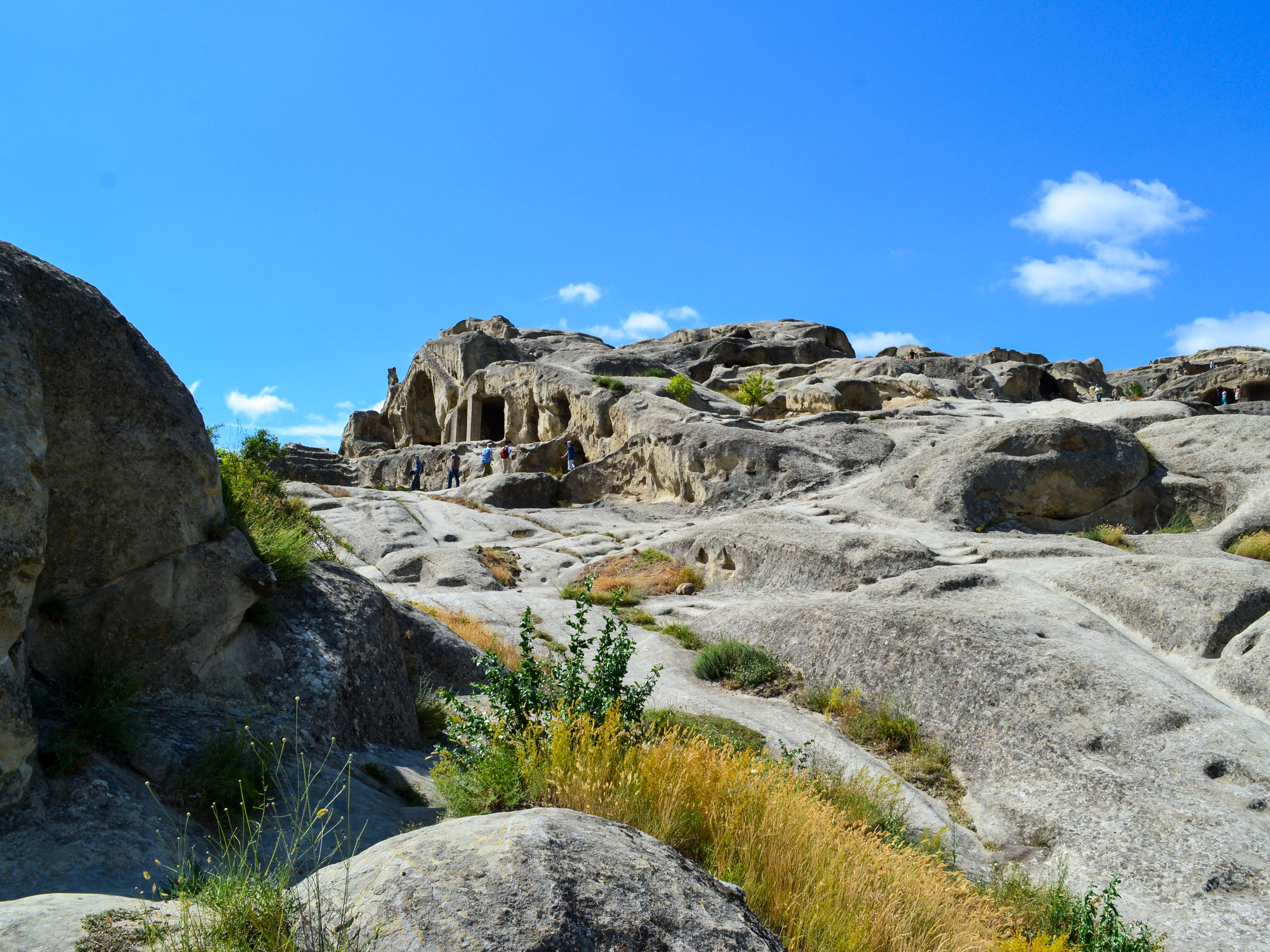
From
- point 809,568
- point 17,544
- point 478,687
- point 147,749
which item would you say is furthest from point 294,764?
point 809,568

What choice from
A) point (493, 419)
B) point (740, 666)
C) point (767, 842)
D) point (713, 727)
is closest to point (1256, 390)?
point (493, 419)

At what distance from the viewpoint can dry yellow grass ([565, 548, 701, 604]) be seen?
1662 cm

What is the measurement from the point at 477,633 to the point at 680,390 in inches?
818

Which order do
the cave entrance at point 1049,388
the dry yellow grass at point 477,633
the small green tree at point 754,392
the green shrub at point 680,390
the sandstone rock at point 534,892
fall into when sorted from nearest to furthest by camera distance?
the sandstone rock at point 534,892 < the dry yellow grass at point 477,633 < the green shrub at point 680,390 < the small green tree at point 754,392 < the cave entrance at point 1049,388

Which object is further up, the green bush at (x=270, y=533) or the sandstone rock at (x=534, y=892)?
the green bush at (x=270, y=533)

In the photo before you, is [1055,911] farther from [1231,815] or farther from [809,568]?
[809,568]

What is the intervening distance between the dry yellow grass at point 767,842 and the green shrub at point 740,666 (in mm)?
5978

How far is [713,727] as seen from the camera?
8.30 metres

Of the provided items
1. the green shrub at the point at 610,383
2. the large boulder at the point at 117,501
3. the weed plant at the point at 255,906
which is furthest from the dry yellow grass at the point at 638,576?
the green shrub at the point at 610,383

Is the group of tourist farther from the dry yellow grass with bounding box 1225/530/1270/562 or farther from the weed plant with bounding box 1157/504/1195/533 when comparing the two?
the dry yellow grass with bounding box 1225/530/1270/562

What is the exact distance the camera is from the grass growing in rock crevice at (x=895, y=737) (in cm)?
857

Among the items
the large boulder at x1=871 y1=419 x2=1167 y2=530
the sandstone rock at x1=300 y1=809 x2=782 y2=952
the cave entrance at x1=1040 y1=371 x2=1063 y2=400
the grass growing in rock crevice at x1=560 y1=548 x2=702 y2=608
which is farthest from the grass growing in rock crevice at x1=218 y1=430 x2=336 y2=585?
the cave entrance at x1=1040 y1=371 x2=1063 y2=400

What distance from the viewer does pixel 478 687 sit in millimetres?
6176

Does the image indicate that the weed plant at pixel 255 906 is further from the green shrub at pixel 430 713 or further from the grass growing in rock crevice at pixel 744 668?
the grass growing in rock crevice at pixel 744 668
